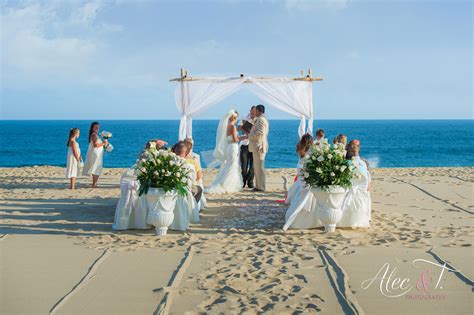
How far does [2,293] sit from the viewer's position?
5051 millimetres

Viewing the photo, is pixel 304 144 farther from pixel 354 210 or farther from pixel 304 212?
pixel 354 210

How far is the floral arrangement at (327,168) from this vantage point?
295 inches

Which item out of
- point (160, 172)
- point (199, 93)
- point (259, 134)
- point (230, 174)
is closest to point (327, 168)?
point (160, 172)

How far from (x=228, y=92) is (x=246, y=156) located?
63.2 inches

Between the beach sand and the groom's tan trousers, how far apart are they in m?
1.73

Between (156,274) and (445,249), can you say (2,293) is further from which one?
(445,249)

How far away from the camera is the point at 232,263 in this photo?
6.09 metres

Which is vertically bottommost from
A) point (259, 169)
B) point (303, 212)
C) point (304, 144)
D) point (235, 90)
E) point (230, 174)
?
point (303, 212)

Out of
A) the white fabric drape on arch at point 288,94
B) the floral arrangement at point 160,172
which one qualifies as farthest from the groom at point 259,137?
the floral arrangement at point 160,172

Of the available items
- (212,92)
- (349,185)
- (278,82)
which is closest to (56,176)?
(212,92)

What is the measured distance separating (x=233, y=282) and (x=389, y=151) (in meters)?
49.5

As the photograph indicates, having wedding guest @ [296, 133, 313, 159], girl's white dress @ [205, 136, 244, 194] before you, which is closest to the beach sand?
wedding guest @ [296, 133, 313, 159]

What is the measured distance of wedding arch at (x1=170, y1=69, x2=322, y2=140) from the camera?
41.5 feet

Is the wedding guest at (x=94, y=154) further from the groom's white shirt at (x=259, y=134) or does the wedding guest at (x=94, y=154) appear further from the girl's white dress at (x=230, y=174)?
the groom's white shirt at (x=259, y=134)
